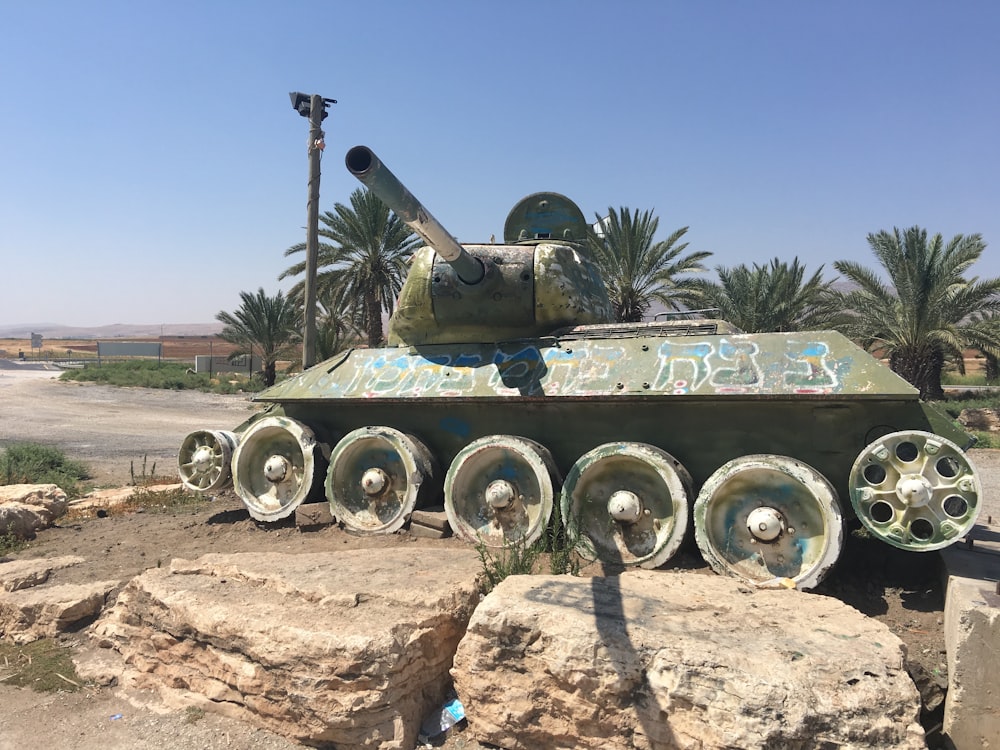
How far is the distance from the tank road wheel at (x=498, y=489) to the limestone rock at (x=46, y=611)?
313 centimetres

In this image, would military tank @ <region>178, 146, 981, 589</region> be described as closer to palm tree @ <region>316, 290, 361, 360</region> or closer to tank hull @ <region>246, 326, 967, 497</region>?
tank hull @ <region>246, 326, 967, 497</region>

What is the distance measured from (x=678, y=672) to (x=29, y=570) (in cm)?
608

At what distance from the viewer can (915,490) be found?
507cm

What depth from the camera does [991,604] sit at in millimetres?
4016

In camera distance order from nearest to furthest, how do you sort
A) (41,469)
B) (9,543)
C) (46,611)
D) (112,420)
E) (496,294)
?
(46,611) < (496,294) < (9,543) < (41,469) < (112,420)

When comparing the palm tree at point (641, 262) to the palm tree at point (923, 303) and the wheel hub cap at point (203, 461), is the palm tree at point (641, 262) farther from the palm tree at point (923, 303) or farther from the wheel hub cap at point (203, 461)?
the wheel hub cap at point (203, 461)

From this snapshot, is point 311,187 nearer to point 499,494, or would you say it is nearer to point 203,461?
point 203,461

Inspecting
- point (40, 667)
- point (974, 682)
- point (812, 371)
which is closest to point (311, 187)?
point (40, 667)

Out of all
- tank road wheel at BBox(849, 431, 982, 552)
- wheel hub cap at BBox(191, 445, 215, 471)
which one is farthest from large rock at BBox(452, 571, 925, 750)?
wheel hub cap at BBox(191, 445, 215, 471)

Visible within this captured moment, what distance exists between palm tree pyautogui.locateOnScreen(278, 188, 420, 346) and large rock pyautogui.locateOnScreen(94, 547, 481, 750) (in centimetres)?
1584

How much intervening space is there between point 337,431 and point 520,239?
3.22 metres

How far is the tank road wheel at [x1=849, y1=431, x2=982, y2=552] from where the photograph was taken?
5.05m

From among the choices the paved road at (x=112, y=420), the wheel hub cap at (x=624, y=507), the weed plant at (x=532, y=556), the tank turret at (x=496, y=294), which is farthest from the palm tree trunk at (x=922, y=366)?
the paved road at (x=112, y=420)

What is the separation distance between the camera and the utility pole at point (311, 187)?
12.3 m
